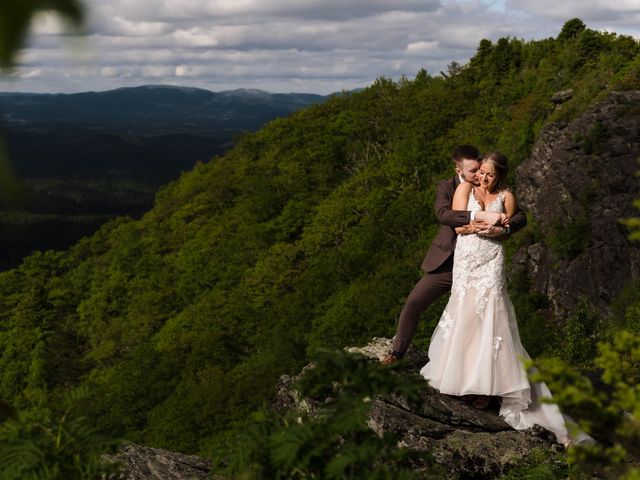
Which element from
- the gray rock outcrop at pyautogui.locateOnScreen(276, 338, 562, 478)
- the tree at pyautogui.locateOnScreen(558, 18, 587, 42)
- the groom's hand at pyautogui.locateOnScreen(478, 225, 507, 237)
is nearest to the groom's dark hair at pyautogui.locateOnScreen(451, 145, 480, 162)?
the groom's hand at pyautogui.locateOnScreen(478, 225, 507, 237)

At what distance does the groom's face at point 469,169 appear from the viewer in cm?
690

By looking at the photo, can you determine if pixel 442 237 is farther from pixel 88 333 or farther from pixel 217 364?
pixel 88 333

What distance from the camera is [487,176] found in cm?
688

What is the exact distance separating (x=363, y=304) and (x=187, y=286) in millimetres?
27191

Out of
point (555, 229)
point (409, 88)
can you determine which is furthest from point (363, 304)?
point (409, 88)

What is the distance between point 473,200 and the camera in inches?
275

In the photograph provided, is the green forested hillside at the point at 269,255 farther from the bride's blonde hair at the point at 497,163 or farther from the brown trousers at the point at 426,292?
the bride's blonde hair at the point at 497,163

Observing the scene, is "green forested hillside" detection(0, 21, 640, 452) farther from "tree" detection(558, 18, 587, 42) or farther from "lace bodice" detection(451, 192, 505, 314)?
"lace bodice" detection(451, 192, 505, 314)

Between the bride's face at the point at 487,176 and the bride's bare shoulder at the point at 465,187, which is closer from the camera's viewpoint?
the bride's face at the point at 487,176

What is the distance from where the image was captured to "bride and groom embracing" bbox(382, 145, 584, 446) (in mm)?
6844

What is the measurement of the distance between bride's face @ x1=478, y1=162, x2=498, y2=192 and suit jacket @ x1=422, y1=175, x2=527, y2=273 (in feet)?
0.97

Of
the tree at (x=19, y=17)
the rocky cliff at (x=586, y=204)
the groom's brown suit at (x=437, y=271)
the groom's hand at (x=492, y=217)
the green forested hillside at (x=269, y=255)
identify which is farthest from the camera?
the green forested hillside at (x=269, y=255)

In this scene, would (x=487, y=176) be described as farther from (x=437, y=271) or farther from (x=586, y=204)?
(x=586, y=204)

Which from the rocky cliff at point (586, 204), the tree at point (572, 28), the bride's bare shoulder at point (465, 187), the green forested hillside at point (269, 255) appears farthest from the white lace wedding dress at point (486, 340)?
the tree at point (572, 28)
